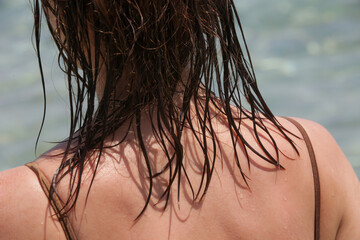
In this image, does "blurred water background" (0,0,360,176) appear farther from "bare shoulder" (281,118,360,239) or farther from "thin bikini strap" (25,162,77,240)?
"thin bikini strap" (25,162,77,240)

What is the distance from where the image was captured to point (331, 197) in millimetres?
1354

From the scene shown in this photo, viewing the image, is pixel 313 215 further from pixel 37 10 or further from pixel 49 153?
pixel 37 10

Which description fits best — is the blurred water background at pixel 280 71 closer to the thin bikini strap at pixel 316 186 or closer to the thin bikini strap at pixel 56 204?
the thin bikini strap at pixel 316 186

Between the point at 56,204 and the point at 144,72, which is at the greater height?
the point at 144,72

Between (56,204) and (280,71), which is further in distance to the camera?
(280,71)

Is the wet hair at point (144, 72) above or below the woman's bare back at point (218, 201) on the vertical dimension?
above

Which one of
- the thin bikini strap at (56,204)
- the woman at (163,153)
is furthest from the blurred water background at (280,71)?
the thin bikini strap at (56,204)

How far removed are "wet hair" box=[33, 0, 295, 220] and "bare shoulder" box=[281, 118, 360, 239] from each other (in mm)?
126

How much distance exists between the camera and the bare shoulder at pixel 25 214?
45.4 inches

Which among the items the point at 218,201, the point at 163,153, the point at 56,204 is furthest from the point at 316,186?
the point at 56,204

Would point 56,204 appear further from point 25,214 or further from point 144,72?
point 144,72

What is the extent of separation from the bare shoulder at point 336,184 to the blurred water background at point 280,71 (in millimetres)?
2815

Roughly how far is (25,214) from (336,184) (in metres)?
0.73

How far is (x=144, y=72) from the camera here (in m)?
1.25
